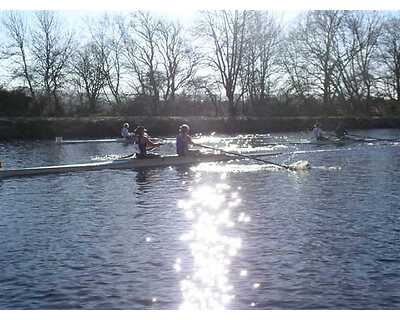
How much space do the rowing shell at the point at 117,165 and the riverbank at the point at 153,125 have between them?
24808 millimetres

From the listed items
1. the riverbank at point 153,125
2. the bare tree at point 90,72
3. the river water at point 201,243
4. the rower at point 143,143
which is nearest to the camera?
the river water at point 201,243

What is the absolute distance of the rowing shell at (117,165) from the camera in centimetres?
1838

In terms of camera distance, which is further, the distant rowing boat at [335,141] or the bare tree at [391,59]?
the bare tree at [391,59]

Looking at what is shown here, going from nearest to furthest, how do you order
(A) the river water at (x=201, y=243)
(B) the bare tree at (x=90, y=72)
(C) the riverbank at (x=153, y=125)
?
(A) the river water at (x=201, y=243), (C) the riverbank at (x=153, y=125), (B) the bare tree at (x=90, y=72)

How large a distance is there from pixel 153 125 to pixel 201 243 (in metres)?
37.8

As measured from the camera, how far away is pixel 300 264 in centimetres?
822

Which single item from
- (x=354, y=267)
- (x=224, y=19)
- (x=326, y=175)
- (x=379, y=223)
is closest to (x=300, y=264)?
(x=354, y=267)

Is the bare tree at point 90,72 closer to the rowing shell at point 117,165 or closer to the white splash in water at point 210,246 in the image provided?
the rowing shell at point 117,165

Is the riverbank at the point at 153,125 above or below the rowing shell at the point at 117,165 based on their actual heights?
above

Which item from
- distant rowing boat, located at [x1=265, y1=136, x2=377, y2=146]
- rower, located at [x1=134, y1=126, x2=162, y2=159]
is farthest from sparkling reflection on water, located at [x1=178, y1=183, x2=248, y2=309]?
distant rowing boat, located at [x1=265, y1=136, x2=377, y2=146]

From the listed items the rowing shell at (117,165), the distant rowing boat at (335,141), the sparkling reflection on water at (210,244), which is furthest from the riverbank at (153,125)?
the sparkling reflection on water at (210,244)

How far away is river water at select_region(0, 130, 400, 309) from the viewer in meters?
7.08
